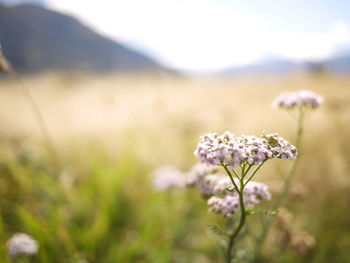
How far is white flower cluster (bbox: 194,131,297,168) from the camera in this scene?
1.55m

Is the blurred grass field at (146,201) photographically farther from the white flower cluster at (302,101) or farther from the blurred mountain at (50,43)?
the blurred mountain at (50,43)

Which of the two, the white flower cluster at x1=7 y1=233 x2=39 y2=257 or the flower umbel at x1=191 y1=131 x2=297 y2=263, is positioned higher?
the flower umbel at x1=191 y1=131 x2=297 y2=263

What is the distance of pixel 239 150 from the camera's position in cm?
154

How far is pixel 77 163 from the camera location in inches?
259

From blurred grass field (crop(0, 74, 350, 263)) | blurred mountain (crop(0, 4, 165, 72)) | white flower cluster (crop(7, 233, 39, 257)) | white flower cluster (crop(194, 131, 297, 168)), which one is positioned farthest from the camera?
blurred mountain (crop(0, 4, 165, 72))

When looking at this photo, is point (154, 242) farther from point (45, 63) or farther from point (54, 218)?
point (45, 63)

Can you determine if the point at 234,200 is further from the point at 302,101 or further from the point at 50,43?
the point at 50,43

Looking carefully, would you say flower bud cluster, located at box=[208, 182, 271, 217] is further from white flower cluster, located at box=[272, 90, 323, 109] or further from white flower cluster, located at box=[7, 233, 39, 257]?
white flower cluster, located at box=[7, 233, 39, 257]

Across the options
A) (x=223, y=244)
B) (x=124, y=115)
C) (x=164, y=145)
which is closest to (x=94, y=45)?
(x=124, y=115)

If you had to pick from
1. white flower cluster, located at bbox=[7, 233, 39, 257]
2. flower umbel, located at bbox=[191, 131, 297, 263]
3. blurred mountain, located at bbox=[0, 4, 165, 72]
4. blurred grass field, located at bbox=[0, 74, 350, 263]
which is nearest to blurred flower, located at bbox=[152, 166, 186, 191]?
blurred grass field, located at bbox=[0, 74, 350, 263]

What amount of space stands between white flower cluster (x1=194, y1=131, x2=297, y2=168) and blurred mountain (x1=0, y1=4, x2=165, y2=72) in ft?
129

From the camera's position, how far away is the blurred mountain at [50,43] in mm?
44562

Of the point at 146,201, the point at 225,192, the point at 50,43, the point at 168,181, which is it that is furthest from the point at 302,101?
the point at 50,43

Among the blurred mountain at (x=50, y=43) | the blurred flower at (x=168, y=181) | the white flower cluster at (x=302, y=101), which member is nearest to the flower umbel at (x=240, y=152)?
the white flower cluster at (x=302, y=101)
